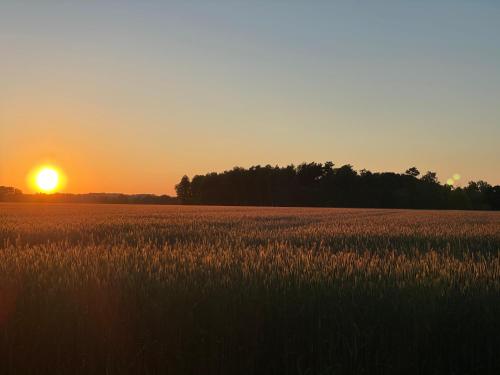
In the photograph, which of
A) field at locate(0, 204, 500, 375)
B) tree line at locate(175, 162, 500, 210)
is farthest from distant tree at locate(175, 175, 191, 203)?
field at locate(0, 204, 500, 375)

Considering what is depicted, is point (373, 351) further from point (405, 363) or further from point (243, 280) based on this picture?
point (243, 280)

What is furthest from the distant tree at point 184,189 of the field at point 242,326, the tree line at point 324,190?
the field at point 242,326

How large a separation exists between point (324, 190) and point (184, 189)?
31955 millimetres

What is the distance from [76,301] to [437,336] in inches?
113

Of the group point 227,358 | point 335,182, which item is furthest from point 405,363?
point 335,182

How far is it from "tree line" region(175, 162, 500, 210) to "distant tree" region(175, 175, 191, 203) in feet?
1.82

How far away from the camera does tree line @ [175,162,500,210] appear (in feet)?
309

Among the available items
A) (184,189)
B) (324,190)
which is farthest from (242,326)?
(184,189)

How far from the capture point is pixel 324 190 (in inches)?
3752

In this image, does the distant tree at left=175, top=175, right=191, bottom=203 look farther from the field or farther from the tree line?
the field

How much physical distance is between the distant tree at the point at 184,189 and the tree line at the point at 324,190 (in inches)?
21.8

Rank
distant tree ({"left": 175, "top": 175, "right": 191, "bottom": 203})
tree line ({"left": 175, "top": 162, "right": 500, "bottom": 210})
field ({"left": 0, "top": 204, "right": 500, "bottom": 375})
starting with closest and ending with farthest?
field ({"left": 0, "top": 204, "right": 500, "bottom": 375})
tree line ({"left": 175, "top": 162, "right": 500, "bottom": 210})
distant tree ({"left": 175, "top": 175, "right": 191, "bottom": 203})

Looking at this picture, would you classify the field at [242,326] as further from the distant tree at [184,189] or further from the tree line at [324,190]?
the distant tree at [184,189]

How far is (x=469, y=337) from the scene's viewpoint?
4.02 metres
